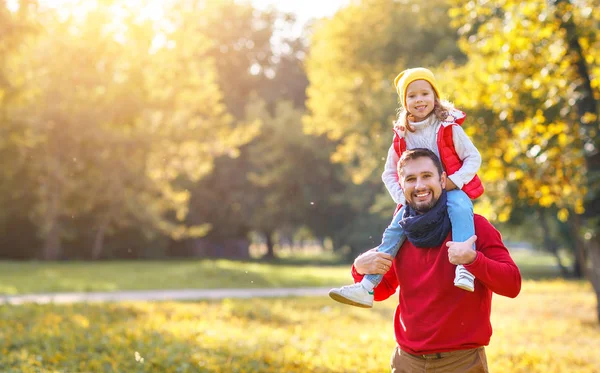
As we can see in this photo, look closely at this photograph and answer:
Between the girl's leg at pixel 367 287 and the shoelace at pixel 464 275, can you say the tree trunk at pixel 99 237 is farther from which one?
the shoelace at pixel 464 275

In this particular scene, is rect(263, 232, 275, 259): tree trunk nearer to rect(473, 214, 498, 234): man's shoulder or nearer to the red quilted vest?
the red quilted vest

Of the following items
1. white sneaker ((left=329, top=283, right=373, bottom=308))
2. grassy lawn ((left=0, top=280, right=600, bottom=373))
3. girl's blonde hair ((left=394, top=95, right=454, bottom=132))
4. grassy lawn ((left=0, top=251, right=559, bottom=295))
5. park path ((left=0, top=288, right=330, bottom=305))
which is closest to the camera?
white sneaker ((left=329, top=283, right=373, bottom=308))

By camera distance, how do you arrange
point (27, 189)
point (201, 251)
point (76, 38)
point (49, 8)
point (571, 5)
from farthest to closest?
point (201, 251) → point (27, 189) → point (76, 38) → point (49, 8) → point (571, 5)

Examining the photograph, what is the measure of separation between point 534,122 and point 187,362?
6062 millimetres

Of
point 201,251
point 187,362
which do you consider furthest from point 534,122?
point 201,251

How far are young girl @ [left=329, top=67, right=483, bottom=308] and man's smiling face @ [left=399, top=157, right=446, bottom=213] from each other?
0.09 meters

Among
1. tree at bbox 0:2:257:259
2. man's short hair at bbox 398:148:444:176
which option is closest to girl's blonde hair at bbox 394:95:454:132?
man's short hair at bbox 398:148:444:176

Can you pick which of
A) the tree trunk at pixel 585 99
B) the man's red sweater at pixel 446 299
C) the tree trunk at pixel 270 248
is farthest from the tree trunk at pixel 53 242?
the man's red sweater at pixel 446 299

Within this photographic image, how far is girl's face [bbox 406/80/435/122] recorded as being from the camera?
340 centimetres

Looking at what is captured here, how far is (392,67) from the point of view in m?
→ 26.8

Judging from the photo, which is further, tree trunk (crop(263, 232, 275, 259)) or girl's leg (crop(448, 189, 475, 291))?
tree trunk (crop(263, 232, 275, 259))

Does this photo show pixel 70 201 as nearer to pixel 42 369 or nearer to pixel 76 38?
pixel 76 38

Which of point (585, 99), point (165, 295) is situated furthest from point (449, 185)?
point (165, 295)

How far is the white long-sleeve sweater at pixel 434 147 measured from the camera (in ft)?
10.7
